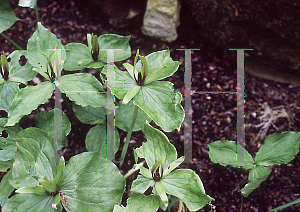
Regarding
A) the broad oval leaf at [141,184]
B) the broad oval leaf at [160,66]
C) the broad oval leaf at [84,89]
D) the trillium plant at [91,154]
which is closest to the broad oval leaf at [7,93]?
the trillium plant at [91,154]

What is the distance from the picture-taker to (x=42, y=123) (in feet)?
4.46

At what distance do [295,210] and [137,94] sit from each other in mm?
1154

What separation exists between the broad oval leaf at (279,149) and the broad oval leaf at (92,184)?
0.71m

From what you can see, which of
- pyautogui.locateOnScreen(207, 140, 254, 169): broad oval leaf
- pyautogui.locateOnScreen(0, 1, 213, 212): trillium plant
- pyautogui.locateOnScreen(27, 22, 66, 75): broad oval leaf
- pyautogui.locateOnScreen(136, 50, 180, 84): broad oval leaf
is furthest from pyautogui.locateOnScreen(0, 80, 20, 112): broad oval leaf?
pyautogui.locateOnScreen(207, 140, 254, 169): broad oval leaf

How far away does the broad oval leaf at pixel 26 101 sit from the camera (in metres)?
1.13

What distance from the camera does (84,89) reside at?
1204 millimetres

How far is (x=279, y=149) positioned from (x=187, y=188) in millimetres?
566

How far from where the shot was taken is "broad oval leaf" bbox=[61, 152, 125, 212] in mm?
1097

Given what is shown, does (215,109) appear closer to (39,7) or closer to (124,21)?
(124,21)

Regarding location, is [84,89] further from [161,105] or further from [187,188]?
[187,188]

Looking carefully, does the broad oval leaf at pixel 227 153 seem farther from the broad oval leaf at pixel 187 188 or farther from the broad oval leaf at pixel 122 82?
the broad oval leaf at pixel 122 82

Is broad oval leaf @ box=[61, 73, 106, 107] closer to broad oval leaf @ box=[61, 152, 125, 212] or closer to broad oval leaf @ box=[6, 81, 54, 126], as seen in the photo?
broad oval leaf @ box=[6, 81, 54, 126]

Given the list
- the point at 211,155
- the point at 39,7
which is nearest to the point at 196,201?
the point at 211,155

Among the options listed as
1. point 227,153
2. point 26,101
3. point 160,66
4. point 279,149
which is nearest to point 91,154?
point 26,101
